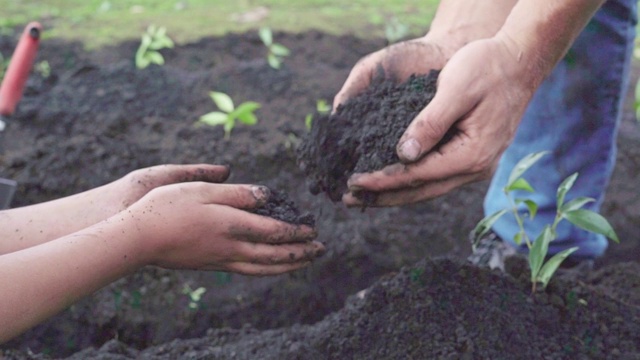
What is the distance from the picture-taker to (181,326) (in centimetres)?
227

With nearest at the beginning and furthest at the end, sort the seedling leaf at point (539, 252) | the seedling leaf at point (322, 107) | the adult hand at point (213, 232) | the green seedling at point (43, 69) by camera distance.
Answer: the adult hand at point (213, 232)
the seedling leaf at point (539, 252)
the seedling leaf at point (322, 107)
the green seedling at point (43, 69)

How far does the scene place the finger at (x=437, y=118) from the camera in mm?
1534

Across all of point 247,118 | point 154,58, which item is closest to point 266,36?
point 154,58

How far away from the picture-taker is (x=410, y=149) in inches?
60.1

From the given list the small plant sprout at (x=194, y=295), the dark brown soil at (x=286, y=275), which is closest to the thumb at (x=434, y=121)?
the dark brown soil at (x=286, y=275)

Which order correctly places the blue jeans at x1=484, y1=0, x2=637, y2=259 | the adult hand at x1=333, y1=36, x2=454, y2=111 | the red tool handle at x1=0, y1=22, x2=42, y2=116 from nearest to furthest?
the adult hand at x1=333, y1=36, x2=454, y2=111 → the blue jeans at x1=484, y1=0, x2=637, y2=259 → the red tool handle at x1=0, y1=22, x2=42, y2=116

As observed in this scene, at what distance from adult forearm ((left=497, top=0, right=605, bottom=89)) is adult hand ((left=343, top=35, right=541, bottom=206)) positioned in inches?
0.7

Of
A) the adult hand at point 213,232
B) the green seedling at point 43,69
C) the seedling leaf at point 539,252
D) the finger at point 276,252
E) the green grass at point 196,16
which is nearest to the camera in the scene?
the adult hand at point 213,232

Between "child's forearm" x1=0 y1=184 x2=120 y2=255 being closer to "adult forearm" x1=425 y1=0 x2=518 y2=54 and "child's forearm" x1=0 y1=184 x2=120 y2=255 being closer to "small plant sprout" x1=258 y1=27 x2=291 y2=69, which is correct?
"adult forearm" x1=425 y1=0 x2=518 y2=54

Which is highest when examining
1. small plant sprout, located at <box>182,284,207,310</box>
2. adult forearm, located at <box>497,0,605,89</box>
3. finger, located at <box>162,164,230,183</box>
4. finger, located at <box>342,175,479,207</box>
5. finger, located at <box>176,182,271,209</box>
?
adult forearm, located at <box>497,0,605,89</box>

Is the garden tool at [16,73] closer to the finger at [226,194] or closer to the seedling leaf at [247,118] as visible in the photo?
the seedling leaf at [247,118]

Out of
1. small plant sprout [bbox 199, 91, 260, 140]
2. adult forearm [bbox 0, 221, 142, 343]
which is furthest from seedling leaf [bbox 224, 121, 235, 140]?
adult forearm [bbox 0, 221, 142, 343]

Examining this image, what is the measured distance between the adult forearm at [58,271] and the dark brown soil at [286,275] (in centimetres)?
40

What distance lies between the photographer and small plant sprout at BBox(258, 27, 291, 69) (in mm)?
3455
